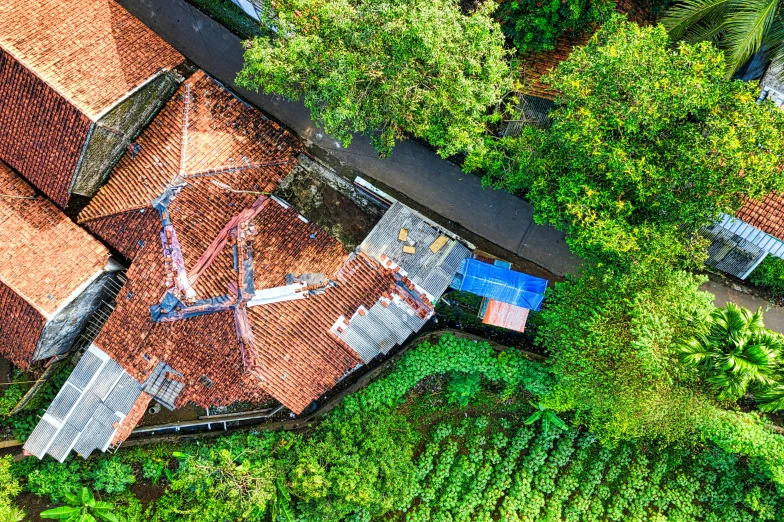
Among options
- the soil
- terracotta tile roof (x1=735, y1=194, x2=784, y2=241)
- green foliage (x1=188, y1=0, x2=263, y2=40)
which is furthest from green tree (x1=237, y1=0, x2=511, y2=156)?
terracotta tile roof (x1=735, y1=194, x2=784, y2=241)

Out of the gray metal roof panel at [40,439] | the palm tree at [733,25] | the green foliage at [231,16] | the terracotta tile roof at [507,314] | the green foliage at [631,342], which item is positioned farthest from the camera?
the green foliage at [231,16]

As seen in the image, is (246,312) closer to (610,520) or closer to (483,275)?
(483,275)

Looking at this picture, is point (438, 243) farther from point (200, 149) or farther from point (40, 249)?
point (40, 249)

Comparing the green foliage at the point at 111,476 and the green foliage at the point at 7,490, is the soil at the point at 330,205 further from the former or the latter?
the green foliage at the point at 7,490

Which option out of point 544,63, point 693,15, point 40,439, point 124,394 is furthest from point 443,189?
point 40,439

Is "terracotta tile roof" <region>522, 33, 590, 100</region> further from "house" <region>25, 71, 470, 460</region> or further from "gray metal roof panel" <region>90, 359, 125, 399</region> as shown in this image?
"gray metal roof panel" <region>90, 359, 125, 399</region>

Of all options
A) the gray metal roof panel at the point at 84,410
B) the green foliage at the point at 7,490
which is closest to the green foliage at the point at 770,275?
the gray metal roof panel at the point at 84,410
